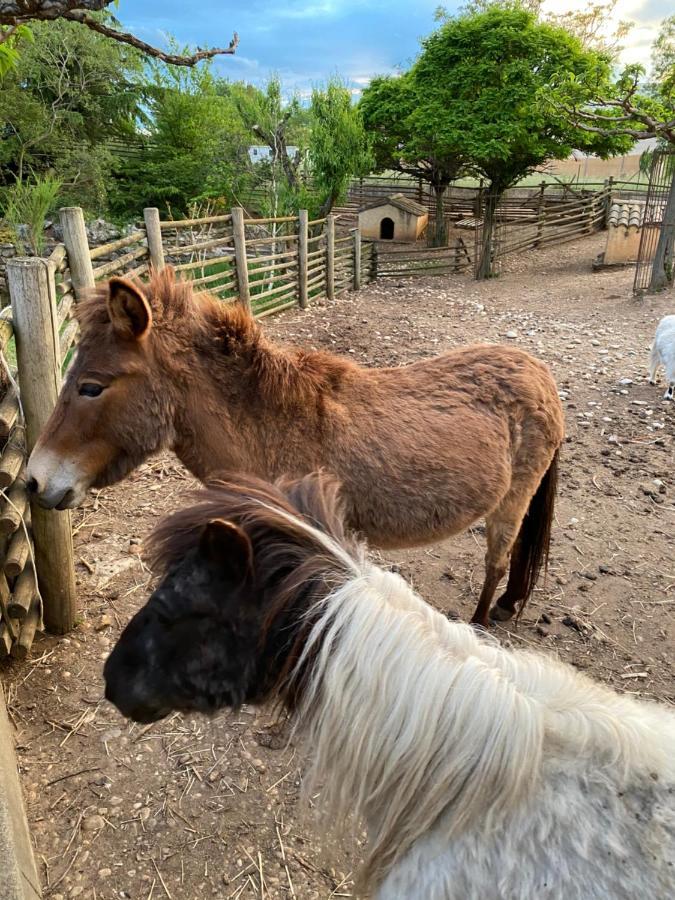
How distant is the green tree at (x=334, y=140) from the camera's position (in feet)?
50.3

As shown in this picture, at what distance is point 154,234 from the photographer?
652 centimetres

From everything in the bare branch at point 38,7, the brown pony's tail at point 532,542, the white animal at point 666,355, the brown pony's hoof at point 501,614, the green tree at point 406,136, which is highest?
the green tree at point 406,136

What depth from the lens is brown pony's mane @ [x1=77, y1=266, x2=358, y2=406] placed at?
88.8 inches

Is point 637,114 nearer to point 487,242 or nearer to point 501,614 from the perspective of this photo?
point 487,242

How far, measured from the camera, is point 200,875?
201 centimetres

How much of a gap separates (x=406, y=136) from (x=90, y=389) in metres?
19.8

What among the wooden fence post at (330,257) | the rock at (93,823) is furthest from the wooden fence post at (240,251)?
the rock at (93,823)

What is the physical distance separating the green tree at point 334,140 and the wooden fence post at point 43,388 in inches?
596

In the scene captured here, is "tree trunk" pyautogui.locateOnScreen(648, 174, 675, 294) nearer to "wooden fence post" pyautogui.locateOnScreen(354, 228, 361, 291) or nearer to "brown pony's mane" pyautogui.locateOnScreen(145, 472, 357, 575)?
"wooden fence post" pyautogui.locateOnScreen(354, 228, 361, 291)

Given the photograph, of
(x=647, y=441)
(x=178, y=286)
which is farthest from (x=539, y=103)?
(x=178, y=286)

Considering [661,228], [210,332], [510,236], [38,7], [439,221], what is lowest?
[210,332]

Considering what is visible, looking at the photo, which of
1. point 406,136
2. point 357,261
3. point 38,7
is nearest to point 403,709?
point 38,7

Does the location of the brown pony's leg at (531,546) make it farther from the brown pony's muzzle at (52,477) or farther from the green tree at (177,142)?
the green tree at (177,142)

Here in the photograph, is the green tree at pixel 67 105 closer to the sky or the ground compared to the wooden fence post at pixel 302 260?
closer to the sky
